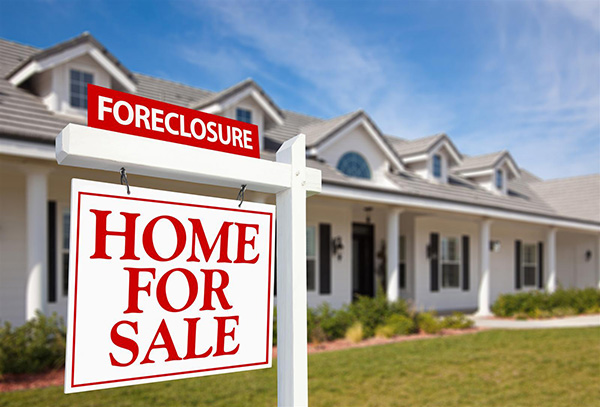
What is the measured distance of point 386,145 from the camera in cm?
1328

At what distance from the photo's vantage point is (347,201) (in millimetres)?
12055

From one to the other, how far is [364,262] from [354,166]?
3.98 metres

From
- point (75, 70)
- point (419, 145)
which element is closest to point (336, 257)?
point (419, 145)

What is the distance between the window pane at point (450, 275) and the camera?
16.9 meters

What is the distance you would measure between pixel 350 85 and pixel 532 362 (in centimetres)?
1429

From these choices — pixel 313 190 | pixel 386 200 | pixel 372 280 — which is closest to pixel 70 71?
pixel 386 200

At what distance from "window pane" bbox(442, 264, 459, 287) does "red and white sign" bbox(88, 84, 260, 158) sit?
15.6m

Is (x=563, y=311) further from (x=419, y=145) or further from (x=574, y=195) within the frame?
(x=574, y=195)

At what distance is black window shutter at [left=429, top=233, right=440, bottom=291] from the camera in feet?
53.8

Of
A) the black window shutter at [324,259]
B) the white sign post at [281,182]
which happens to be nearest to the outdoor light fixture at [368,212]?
the black window shutter at [324,259]

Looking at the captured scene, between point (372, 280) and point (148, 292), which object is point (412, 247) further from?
point (148, 292)

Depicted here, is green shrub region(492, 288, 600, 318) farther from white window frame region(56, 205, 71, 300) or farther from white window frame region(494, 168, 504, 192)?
white window frame region(56, 205, 71, 300)

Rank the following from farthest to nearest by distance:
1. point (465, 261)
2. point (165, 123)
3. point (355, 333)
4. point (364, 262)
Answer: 1. point (465, 261)
2. point (364, 262)
3. point (355, 333)
4. point (165, 123)

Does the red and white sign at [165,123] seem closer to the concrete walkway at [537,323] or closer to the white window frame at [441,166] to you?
the concrete walkway at [537,323]
